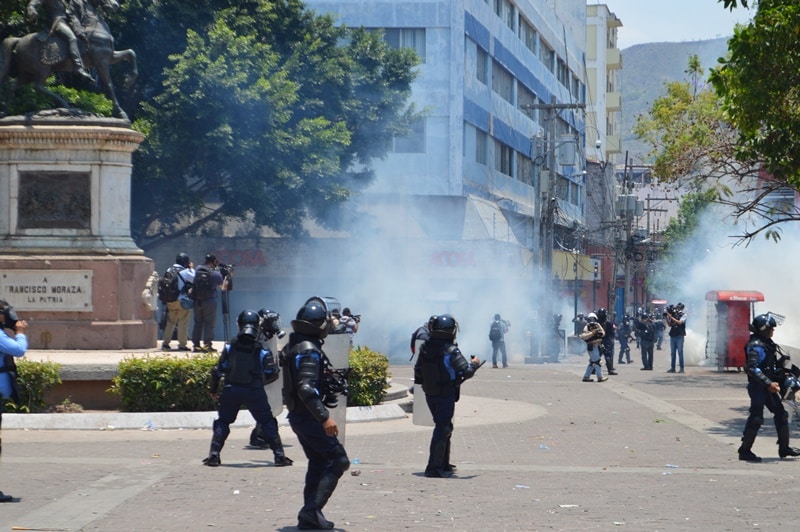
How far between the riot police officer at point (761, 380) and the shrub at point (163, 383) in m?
6.32

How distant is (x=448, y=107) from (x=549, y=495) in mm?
33622

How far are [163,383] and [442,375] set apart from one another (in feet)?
15.4

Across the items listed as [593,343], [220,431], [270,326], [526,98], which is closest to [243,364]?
[220,431]

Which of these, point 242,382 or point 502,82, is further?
point 502,82

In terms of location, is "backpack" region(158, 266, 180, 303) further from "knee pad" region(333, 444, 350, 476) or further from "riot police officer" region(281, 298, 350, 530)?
"knee pad" region(333, 444, 350, 476)

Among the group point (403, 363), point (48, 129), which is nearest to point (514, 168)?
point (403, 363)

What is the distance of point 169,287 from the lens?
17.4m

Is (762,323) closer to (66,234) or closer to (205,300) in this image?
(205,300)

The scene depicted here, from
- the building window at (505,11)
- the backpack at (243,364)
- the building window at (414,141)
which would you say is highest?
the building window at (505,11)

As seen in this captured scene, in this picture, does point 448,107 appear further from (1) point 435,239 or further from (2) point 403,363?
(2) point 403,363

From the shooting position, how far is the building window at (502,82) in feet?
165

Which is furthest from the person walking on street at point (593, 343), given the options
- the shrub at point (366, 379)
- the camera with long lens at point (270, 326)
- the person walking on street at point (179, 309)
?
the camera with long lens at point (270, 326)

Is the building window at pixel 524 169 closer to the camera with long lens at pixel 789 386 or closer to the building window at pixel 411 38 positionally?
the building window at pixel 411 38

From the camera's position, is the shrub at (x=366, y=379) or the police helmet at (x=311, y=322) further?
the shrub at (x=366, y=379)
